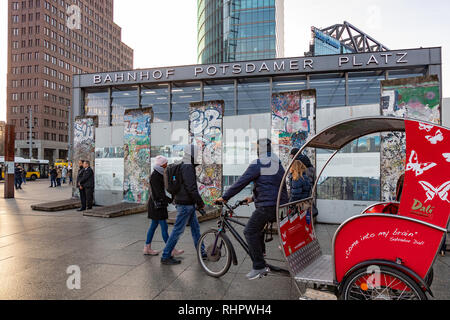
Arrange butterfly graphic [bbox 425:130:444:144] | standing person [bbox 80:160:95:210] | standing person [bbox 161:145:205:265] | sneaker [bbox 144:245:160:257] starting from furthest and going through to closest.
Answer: standing person [bbox 80:160:95:210], sneaker [bbox 144:245:160:257], standing person [bbox 161:145:205:265], butterfly graphic [bbox 425:130:444:144]

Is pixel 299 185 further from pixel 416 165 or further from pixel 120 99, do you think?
pixel 120 99

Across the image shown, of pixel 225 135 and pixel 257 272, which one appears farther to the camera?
pixel 225 135

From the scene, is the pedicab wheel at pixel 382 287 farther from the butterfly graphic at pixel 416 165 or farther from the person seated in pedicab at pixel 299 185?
→ the person seated in pedicab at pixel 299 185

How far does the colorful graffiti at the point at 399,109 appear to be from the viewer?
7.51 meters

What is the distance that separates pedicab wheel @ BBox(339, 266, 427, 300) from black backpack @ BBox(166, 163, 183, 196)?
9.22 ft

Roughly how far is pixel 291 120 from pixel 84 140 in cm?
932

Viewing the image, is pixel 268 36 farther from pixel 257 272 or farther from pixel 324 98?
pixel 257 272

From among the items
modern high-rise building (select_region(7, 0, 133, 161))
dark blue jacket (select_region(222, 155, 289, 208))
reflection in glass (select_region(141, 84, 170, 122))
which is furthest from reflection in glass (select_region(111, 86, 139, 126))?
modern high-rise building (select_region(7, 0, 133, 161))

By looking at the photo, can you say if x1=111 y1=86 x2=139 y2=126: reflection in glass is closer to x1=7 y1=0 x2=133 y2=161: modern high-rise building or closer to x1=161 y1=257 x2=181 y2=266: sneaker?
x1=161 y1=257 x2=181 y2=266: sneaker

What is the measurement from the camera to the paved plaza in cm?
374

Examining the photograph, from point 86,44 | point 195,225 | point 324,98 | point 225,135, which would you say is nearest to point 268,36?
point 324,98

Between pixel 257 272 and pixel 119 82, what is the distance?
19.0 meters

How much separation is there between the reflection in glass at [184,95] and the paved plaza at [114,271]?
46.9 feet

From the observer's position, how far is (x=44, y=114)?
77.0m
